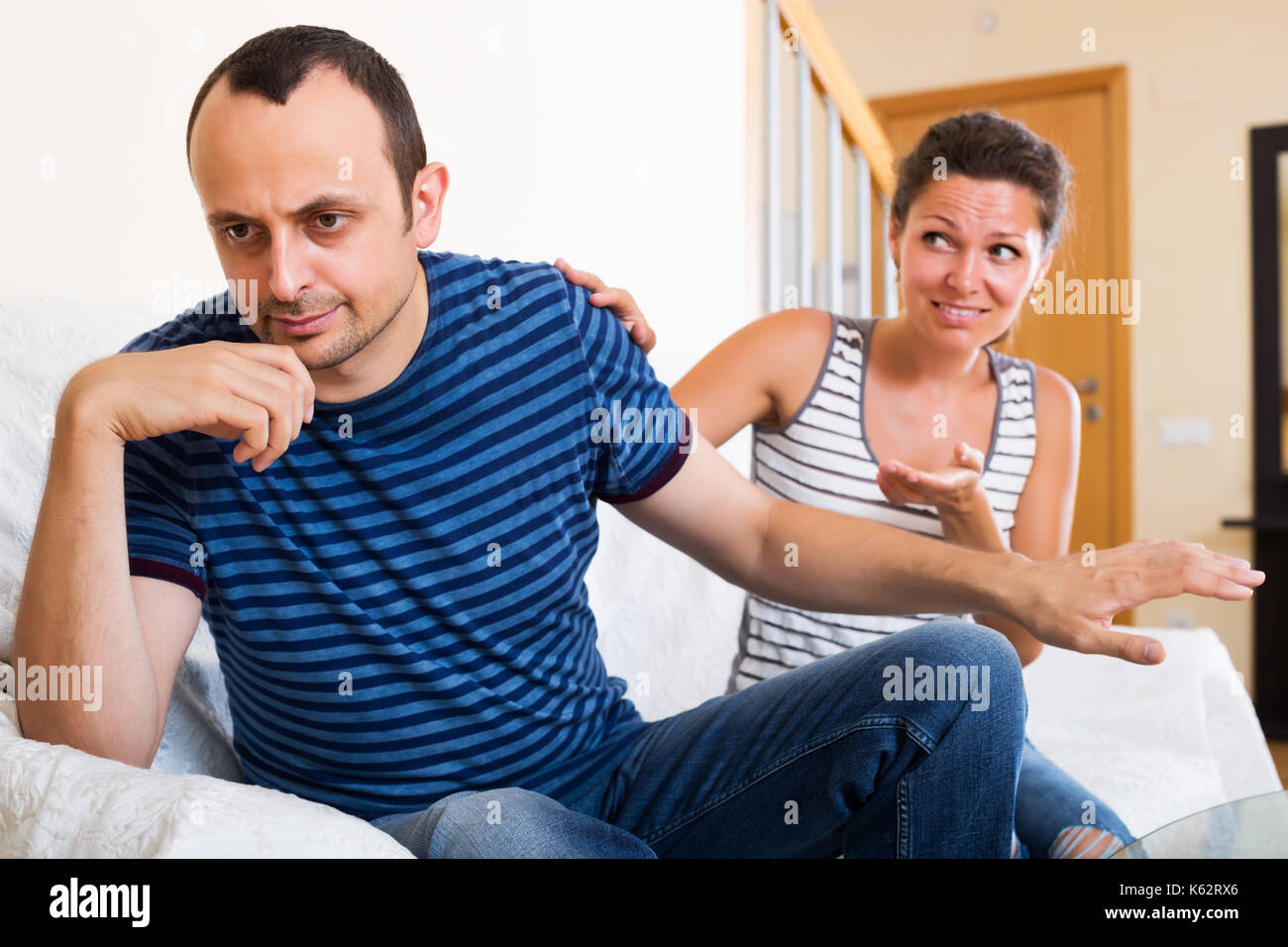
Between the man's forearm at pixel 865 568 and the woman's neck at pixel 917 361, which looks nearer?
the man's forearm at pixel 865 568

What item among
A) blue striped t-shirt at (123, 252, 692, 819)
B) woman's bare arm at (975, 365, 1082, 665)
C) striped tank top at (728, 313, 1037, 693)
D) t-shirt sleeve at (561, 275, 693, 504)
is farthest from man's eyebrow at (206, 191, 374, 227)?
woman's bare arm at (975, 365, 1082, 665)

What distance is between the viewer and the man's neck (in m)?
0.79

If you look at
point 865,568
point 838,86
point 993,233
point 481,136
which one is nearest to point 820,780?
point 865,568

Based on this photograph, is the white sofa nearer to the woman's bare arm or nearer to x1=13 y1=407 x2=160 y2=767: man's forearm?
x1=13 y1=407 x2=160 y2=767: man's forearm

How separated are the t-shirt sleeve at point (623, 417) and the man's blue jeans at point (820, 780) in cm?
19

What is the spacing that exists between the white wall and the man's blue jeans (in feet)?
2.31

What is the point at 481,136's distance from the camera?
150 centimetres

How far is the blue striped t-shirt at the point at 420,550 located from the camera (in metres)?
0.78

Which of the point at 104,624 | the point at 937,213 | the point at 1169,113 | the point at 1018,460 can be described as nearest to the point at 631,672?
the point at 1018,460

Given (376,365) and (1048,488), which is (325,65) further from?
(1048,488)

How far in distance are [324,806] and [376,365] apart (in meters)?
0.33

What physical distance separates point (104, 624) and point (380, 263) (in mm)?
291

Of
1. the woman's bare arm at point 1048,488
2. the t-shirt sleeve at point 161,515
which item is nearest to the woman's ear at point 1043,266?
the woman's bare arm at point 1048,488

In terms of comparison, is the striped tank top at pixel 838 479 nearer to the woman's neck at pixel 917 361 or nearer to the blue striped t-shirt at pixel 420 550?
the woman's neck at pixel 917 361
